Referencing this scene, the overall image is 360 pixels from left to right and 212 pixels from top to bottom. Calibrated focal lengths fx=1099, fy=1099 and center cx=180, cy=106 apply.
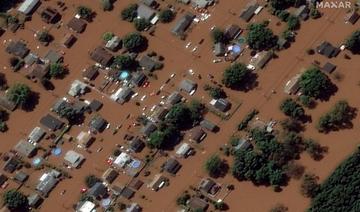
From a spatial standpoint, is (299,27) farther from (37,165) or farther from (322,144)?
(37,165)

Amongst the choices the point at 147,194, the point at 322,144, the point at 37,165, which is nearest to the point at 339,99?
the point at 322,144

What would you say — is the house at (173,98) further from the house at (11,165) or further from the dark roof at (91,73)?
the house at (11,165)

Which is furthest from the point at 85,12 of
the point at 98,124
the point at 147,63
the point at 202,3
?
the point at 98,124

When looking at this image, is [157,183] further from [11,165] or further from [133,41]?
[133,41]


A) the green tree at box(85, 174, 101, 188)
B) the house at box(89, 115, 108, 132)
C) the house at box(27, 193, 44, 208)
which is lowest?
the house at box(27, 193, 44, 208)

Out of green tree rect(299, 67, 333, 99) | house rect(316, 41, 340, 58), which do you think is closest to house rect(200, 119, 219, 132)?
green tree rect(299, 67, 333, 99)

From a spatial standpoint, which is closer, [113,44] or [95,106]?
[95,106]

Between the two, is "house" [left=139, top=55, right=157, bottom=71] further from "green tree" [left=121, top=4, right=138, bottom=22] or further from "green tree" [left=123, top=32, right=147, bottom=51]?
"green tree" [left=121, top=4, right=138, bottom=22]
